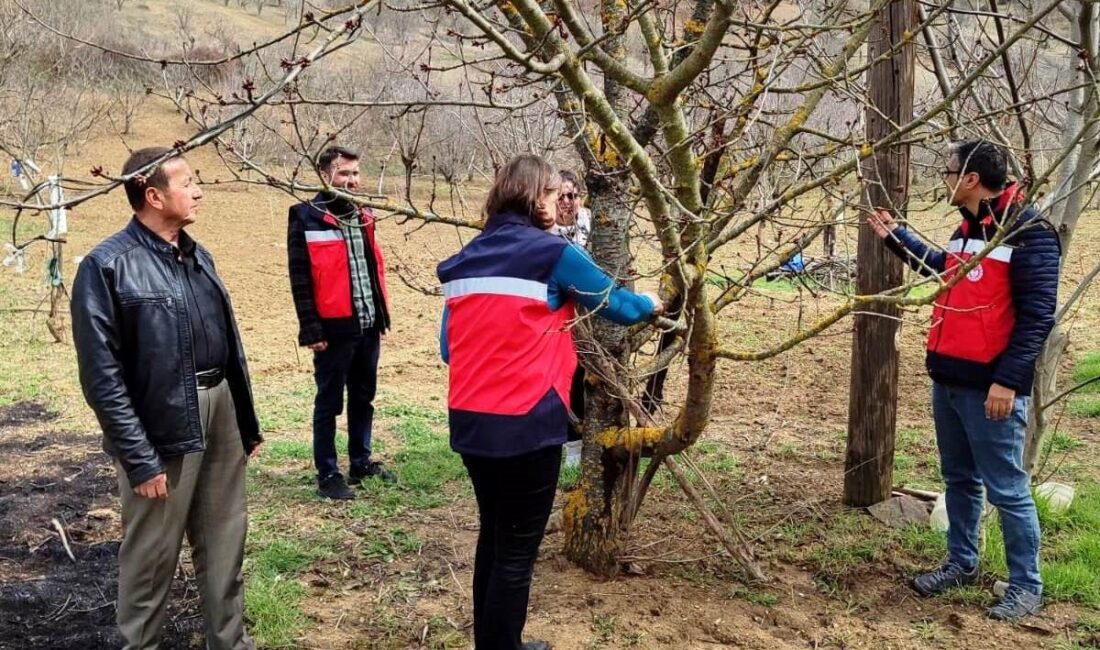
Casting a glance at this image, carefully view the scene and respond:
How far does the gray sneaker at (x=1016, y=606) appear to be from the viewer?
3555mm

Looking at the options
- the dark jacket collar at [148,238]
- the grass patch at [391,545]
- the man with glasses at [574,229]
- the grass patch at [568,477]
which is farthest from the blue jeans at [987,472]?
the dark jacket collar at [148,238]

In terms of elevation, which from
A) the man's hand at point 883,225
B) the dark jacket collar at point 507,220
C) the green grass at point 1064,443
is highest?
the man's hand at point 883,225

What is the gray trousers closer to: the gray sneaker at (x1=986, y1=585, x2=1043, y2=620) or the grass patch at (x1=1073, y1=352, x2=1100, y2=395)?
the gray sneaker at (x1=986, y1=585, x2=1043, y2=620)

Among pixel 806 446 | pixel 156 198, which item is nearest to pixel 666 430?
pixel 156 198

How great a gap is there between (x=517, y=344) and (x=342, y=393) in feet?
8.26

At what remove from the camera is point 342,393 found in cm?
505

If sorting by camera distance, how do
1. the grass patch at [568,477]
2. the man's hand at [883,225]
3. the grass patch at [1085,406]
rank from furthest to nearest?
the grass patch at [1085,406] < the grass patch at [568,477] < the man's hand at [883,225]

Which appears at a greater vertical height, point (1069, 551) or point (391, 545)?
point (1069, 551)

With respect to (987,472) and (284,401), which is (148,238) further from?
(284,401)

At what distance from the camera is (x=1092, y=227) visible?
52.1 ft

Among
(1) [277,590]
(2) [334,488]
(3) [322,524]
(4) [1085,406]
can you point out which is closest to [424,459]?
(2) [334,488]

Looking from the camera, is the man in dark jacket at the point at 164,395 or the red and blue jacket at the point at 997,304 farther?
the red and blue jacket at the point at 997,304

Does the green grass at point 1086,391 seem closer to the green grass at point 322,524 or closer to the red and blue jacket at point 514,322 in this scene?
the green grass at point 322,524

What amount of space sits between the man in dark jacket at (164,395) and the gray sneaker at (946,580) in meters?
2.70
